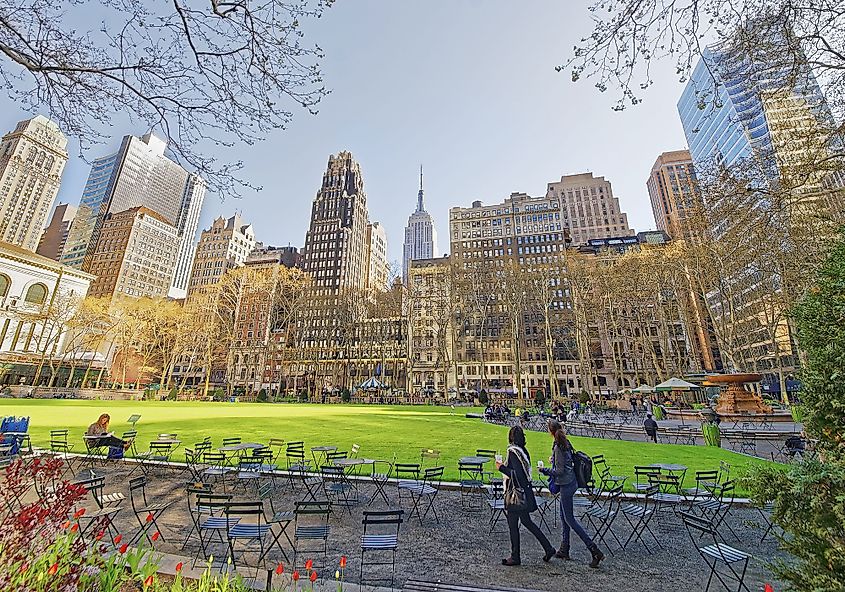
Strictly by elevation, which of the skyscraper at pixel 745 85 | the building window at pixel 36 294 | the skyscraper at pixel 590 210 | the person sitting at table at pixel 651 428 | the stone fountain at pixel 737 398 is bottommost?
the person sitting at table at pixel 651 428

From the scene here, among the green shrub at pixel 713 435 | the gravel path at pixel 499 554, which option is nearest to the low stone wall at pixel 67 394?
the gravel path at pixel 499 554

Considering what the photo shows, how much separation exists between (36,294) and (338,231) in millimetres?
65353

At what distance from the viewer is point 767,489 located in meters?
3.63

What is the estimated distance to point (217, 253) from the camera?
388 feet

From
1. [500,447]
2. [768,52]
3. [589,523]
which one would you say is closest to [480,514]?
[589,523]

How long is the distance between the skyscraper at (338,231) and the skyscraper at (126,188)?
7351 centimetres

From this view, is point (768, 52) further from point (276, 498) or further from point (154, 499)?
point (154, 499)

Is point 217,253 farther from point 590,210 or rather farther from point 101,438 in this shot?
point 101,438

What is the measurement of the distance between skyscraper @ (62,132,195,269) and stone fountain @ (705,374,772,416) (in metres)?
167

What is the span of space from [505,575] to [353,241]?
362ft

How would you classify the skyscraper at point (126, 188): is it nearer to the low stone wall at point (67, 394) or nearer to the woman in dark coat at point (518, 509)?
the low stone wall at point (67, 394)

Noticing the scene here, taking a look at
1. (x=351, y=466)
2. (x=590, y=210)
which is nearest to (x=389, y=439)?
(x=351, y=466)

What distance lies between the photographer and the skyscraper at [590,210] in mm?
119250

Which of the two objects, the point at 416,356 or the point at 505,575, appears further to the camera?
the point at 416,356
